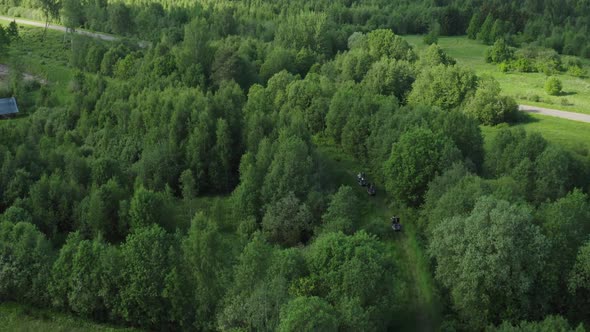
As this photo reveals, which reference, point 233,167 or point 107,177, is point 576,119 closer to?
point 233,167

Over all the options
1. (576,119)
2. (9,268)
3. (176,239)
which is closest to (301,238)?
(176,239)

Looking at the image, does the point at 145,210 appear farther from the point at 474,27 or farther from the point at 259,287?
the point at 474,27

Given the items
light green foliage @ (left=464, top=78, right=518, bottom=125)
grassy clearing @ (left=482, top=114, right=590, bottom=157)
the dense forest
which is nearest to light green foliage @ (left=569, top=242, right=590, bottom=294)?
the dense forest

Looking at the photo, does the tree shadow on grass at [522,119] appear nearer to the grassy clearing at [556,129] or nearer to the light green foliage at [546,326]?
the grassy clearing at [556,129]

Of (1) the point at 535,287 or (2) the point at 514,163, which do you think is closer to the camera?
(1) the point at 535,287

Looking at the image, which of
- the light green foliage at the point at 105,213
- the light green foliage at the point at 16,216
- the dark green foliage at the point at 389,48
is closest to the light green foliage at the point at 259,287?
the light green foliage at the point at 105,213

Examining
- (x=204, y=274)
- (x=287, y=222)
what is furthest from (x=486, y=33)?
(x=204, y=274)
